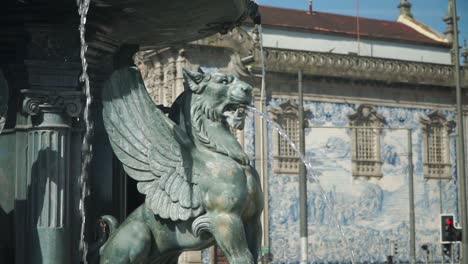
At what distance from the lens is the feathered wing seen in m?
5.75

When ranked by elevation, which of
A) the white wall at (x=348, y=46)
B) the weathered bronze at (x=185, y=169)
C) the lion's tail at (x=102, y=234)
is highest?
the white wall at (x=348, y=46)

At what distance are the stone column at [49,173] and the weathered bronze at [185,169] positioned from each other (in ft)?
0.88

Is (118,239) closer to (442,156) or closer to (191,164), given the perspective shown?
(191,164)

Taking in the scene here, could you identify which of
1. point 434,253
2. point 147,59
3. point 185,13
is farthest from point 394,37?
point 185,13

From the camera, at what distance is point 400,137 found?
36.8m

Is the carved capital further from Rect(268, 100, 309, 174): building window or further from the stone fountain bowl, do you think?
Rect(268, 100, 309, 174): building window

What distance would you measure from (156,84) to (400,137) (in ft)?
30.4

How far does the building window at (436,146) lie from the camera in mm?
37812

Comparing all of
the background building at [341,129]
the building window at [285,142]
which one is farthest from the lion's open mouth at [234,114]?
the building window at [285,142]

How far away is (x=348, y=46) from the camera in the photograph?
130ft

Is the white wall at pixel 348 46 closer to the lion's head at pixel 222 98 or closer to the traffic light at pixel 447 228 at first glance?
the traffic light at pixel 447 228

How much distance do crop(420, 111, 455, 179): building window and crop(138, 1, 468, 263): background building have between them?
37mm

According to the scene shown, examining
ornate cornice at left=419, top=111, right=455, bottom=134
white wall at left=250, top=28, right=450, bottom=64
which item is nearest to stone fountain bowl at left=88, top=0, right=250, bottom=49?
white wall at left=250, top=28, right=450, bottom=64

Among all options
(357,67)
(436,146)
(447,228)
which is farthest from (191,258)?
(447,228)
